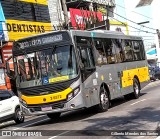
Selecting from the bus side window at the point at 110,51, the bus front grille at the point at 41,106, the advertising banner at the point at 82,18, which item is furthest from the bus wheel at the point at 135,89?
the advertising banner at the point at 82,18

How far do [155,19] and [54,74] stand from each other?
5952 cm

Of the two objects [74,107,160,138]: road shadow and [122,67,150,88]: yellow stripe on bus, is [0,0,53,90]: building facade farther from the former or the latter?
[74,107,160,138]: road shadow

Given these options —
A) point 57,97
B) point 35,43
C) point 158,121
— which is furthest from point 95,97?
point 158,121

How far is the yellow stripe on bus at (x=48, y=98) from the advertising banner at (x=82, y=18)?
84.6ft

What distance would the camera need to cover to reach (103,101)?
17703 mm

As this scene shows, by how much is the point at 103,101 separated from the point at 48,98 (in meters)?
2.98

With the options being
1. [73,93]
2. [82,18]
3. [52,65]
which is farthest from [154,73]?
[52,65]

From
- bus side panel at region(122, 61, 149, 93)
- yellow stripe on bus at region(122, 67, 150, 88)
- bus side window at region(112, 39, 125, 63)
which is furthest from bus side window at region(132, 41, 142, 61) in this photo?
bus side window at region(112, 39, 125, 63)

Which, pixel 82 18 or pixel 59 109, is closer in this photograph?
pixel 59 109

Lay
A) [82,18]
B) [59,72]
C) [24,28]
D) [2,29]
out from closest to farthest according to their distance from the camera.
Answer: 1. [59,72]
2. [2,29]
3. [24,28]
4. [82,18]

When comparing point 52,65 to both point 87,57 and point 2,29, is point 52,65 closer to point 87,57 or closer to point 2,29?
point 87,57

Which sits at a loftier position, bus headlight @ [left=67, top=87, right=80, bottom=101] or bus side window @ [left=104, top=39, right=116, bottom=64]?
bus side window @ [left=104, top=39, right=116, bottom=64]

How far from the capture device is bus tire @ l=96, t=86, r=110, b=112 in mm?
17422

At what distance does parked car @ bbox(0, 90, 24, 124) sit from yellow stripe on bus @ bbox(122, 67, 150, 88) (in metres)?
4.92
